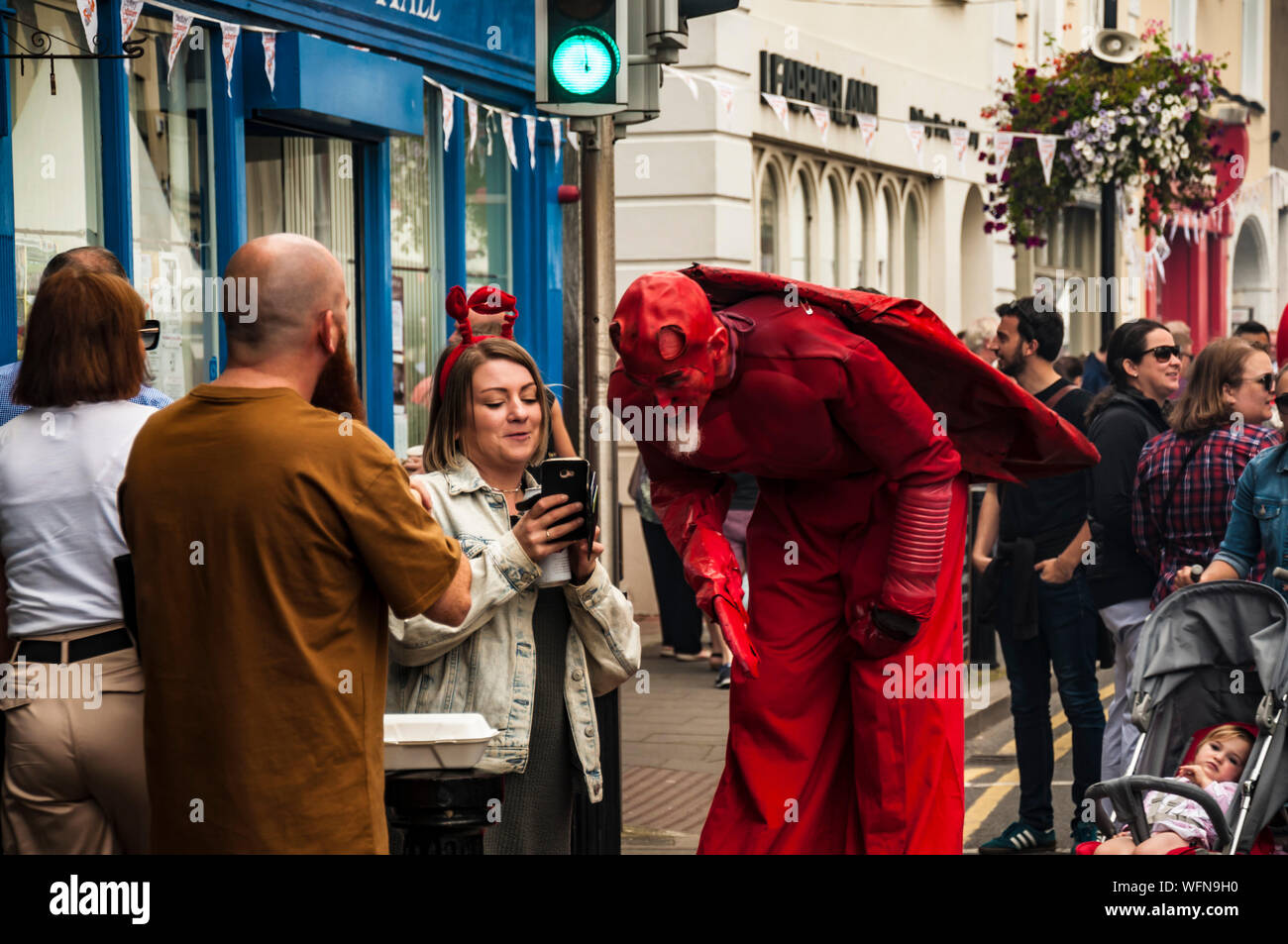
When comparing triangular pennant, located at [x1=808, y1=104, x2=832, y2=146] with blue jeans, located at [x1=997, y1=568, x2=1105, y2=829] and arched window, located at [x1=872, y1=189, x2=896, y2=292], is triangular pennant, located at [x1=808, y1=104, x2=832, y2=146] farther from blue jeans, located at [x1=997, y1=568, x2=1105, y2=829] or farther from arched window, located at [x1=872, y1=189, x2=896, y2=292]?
blue jeans, located at [x1=997, y1=568, x2=1105, y2=829]

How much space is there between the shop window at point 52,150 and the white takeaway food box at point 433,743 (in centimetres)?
402

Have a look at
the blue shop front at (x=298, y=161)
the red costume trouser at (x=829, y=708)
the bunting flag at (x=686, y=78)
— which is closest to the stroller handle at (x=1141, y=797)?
the red costume trouser at (x=829, y=708)

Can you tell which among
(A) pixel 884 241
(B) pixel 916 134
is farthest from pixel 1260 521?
(A) pixel 884 241

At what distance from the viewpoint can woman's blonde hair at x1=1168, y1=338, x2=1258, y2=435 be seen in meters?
6.79

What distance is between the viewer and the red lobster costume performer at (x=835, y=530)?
4430 millimetres

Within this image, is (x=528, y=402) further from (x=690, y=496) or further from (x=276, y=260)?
(x=276, y=260)

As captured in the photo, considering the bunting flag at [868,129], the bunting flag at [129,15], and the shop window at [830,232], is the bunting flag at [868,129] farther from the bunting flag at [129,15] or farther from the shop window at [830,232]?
the bunting flag at [129,15]

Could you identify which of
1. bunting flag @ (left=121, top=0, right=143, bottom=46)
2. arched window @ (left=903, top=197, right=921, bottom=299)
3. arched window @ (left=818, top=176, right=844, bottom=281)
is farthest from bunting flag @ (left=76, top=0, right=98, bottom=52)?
arched window @ (left=903, top=197, right=921, bottom=299)

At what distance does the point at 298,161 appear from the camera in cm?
969

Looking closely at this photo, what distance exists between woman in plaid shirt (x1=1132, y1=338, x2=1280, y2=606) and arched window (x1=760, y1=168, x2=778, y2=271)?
28.3 feet

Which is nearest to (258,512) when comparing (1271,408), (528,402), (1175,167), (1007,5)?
(528,402)

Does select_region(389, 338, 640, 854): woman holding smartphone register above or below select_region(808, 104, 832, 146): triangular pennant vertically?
below

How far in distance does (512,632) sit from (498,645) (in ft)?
0.17

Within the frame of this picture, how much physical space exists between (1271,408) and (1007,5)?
47.0 feet
